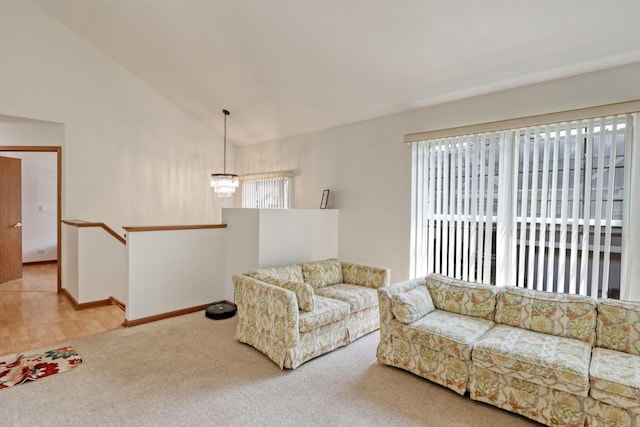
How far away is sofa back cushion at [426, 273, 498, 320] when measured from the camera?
9.99 feet

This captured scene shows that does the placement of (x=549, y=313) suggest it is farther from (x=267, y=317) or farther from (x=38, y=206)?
(x=38, y=206)

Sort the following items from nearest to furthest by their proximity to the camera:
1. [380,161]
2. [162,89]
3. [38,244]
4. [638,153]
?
1. [638,153]
2. [380,161]
3. [162,89]
4. [38,244]

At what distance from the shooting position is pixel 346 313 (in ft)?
11.3

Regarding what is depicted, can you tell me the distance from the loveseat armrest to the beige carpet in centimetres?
12

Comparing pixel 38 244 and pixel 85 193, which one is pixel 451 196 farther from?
pixel 38 244

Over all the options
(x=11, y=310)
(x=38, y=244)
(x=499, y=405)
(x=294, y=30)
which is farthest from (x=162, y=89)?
(x=499, y=405)

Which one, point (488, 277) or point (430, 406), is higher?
point (488, 277)

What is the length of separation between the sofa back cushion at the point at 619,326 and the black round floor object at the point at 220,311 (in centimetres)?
362

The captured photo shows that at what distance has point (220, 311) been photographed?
4.25 meters

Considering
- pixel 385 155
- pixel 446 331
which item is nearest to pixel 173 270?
pixel 385 155

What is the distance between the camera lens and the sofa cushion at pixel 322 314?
3.07m

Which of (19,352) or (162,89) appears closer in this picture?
(19,352)

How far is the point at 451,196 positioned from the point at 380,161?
111cm

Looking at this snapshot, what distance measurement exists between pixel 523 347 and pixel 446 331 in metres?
0.52
